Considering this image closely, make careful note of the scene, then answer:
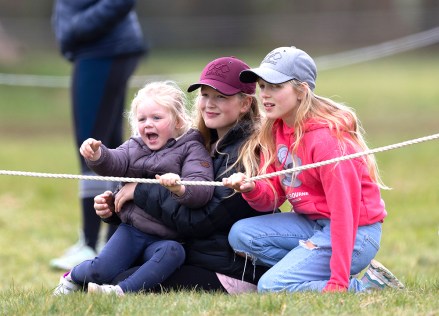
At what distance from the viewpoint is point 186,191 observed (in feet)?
14.9

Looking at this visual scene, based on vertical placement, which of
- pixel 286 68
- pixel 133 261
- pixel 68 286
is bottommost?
pixel 68 286

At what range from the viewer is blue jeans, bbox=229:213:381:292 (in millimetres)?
4547

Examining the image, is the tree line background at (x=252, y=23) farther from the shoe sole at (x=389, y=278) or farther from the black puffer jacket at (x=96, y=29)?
the shoe sole at (x=389, y=278)

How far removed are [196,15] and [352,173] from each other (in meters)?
36.5

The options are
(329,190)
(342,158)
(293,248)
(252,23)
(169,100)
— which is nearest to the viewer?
(342,158)

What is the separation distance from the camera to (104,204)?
490cm

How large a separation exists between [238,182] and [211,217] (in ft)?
1.22

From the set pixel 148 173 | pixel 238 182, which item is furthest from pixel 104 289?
pixel 238 182

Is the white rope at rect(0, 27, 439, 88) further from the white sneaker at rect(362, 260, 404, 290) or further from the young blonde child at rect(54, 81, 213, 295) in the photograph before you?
the white sneaker at rect(362, 260, 404, 290)

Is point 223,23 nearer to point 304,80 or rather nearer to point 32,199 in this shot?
point 32,199

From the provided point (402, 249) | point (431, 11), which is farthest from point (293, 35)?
point (402, 249)

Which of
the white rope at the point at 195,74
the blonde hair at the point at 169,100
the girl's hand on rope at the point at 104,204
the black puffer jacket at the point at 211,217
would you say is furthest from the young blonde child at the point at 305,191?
the white rope at the point at 195,74

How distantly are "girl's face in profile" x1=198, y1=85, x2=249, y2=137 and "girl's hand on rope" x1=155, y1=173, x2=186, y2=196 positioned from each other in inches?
19.7

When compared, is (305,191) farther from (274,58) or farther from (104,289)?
(104,289)
